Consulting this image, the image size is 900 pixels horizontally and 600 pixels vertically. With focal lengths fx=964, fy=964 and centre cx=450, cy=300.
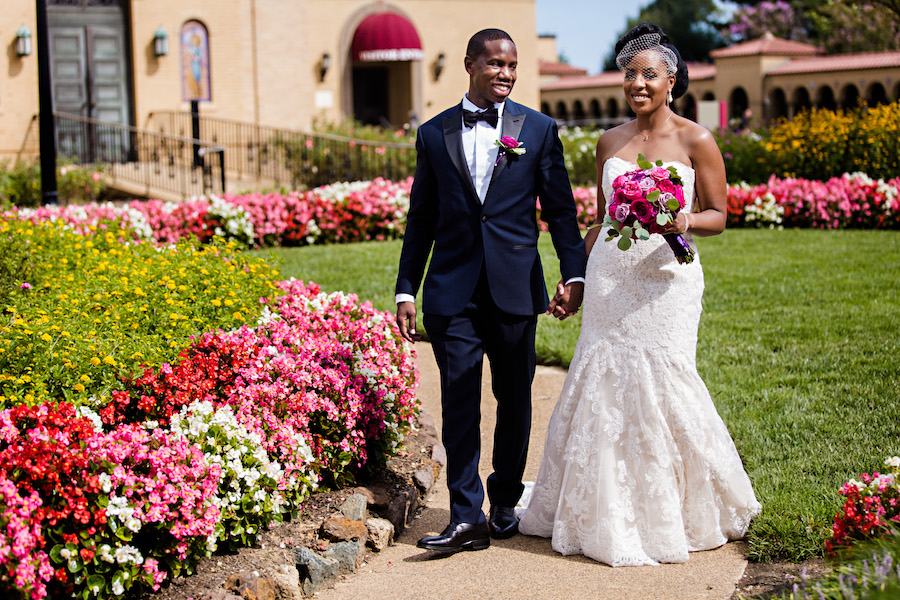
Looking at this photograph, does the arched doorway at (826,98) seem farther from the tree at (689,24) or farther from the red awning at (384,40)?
the tree at (689,24)

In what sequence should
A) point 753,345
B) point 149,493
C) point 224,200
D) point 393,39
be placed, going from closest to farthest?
point 149,493, point 753,345, point 224,200, point 393,39

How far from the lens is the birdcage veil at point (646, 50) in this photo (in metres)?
4.04

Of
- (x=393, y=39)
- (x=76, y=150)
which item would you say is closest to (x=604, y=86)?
(x=393, y=39)

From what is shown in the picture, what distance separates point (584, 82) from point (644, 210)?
44.0 meters

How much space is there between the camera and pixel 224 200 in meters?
12.0

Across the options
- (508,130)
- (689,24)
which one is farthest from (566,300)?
(689,24)

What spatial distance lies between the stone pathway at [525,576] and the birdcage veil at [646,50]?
2046 mm

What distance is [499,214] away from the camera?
159 inches

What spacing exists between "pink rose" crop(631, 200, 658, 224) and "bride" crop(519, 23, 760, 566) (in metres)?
0.14

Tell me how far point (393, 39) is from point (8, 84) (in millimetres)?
9066

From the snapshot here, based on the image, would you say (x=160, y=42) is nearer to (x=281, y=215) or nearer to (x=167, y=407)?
(x=281, y=215)

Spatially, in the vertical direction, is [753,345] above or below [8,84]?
below

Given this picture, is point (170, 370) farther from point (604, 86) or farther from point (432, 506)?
point (604, 86)

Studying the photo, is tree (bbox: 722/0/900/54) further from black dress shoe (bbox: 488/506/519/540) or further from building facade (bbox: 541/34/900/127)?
black dress shoe (bbox: 488/506/519/540)
